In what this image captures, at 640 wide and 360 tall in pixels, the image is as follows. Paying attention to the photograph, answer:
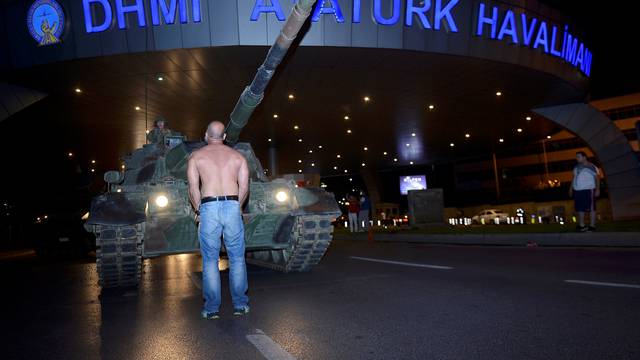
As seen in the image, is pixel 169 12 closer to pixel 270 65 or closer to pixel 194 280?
pixel 270 65

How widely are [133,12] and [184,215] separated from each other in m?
12.4

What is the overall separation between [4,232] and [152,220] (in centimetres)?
5346

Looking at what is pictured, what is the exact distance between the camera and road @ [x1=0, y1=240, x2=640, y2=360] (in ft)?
11.7

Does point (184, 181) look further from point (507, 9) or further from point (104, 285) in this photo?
point (507, 9)

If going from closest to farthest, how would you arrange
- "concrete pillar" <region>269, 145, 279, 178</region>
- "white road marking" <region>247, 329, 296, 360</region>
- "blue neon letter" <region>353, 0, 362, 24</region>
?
"white road marking" <region>247, 329, 296, 360</region>
"blue neon letter" <region>353, 0, 362, 24</region>
"concrete pillar" <region>269, 145, 279, 178</region>

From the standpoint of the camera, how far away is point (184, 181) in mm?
8148

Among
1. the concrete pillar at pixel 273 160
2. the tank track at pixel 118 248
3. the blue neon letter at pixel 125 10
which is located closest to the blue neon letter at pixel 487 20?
the blue neon letter at pixel 125 10

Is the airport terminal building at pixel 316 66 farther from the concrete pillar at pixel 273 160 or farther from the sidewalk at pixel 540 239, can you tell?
the concrete pillar at pixel 273 160

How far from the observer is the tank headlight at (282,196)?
808 cm

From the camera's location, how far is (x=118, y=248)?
712cm

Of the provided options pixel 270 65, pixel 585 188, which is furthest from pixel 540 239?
pixel 270 65

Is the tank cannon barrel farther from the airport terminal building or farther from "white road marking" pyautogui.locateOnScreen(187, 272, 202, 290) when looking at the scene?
the airport terminal building

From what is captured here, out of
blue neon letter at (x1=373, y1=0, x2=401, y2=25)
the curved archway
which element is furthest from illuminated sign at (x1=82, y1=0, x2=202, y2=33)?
the curved archway

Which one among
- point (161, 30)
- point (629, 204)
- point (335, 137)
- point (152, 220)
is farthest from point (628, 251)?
point (335, 137)
